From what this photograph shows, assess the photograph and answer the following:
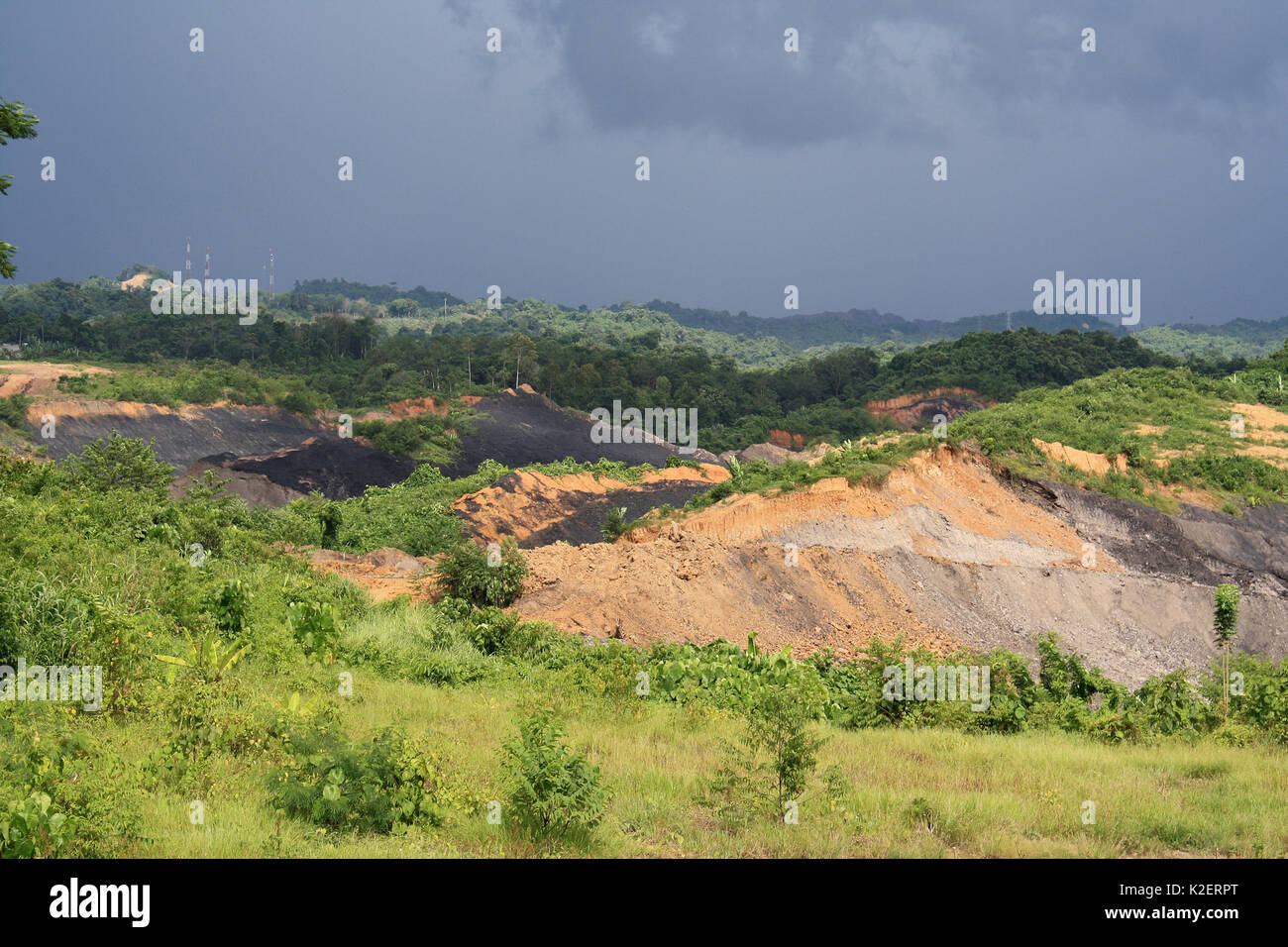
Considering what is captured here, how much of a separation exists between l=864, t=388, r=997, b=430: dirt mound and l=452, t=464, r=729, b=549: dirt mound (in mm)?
28939

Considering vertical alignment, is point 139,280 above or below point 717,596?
above

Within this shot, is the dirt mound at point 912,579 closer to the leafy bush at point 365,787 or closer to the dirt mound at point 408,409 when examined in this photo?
the leafy bush at point 365,787

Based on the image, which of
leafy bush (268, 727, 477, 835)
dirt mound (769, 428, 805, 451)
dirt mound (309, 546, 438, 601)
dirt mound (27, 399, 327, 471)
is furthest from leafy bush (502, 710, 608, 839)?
dirt mound (769, 428, 805, 451)

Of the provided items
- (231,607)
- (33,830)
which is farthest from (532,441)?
(33,830)

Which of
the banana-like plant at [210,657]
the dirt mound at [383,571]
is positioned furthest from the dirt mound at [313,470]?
the banana-like plant at [210,657]

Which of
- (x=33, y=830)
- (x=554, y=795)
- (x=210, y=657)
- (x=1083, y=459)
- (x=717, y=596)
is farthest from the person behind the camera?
(x=1083, y=459)

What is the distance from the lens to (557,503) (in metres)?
29.4

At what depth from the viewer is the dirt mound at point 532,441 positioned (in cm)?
4291

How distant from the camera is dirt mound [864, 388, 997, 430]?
60406mm

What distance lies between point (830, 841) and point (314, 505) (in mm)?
19983

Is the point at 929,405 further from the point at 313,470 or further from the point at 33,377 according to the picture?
the point at 33,377

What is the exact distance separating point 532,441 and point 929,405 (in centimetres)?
2802

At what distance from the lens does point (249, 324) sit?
2650 inches

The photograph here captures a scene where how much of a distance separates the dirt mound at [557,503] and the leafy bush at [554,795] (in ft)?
61.4
